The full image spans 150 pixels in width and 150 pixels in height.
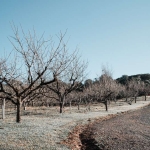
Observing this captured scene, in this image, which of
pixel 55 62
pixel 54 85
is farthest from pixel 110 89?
pixel 55 62

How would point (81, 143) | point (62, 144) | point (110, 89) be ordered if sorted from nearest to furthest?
1. point (62, 144)
2. point (81, 143)
3. point (110, 89)

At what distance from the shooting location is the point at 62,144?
1662 cm

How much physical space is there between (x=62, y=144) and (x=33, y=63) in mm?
8664

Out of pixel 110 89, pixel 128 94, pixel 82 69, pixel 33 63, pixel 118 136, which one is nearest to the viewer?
pixel 118 136

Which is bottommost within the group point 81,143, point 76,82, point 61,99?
point 81,143

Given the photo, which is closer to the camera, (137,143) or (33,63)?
(137,143)

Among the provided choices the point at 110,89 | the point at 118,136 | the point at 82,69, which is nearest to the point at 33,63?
the point at 118,136

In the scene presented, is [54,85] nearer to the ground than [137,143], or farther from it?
farther from it

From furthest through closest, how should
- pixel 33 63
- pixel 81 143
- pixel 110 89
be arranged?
pixel 110 89 → pixel 33 63 → pixel 81 143

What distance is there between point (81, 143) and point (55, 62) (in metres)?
8.33

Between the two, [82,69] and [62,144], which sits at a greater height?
[82,69]

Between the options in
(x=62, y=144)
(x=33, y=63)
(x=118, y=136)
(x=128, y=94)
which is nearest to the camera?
(x=62, y=144)

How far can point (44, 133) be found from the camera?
19531 mm

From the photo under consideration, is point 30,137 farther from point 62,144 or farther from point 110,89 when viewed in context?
point 110,89
